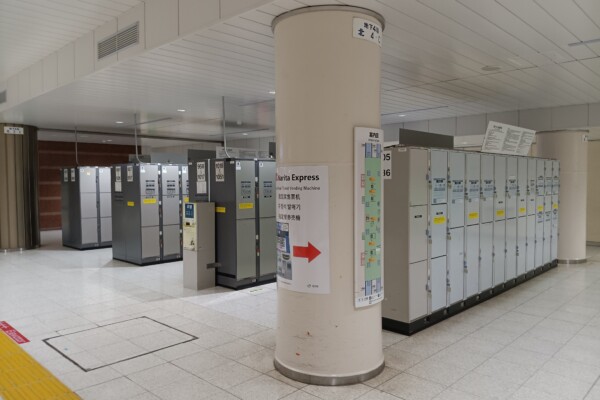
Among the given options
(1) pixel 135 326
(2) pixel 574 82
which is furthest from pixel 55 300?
(2) pixel 574 82

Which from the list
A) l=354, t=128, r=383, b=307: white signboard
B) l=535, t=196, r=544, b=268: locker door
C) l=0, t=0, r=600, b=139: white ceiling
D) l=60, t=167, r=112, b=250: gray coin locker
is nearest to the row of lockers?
l=535, t=196, r=544, b=268: locker door

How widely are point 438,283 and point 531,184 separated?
369cm

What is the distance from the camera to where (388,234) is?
4.88 metres

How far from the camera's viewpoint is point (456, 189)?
5.48 m

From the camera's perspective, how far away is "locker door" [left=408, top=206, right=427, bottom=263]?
474 centimetres

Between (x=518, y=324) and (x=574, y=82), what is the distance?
163 inches

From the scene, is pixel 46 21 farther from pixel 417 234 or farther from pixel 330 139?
pixel 417 234

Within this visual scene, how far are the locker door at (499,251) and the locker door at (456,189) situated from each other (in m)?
1.18

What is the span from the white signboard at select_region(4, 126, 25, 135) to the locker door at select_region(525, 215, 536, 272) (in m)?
11.5

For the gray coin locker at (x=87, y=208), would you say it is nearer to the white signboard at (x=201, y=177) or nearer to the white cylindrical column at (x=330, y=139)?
the white signboard at (x=201, y=177)

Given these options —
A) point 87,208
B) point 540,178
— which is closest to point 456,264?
point 540,178

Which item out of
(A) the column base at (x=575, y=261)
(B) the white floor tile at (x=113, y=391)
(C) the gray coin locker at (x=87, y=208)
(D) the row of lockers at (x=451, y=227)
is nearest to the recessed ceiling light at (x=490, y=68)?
(D) the row of lockers at (x=451, y=227)

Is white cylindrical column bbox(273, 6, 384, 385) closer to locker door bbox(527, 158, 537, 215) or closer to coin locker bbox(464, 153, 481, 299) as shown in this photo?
coin locker bbox(464, 153, 481, 299)

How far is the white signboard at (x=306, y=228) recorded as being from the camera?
3496mm
